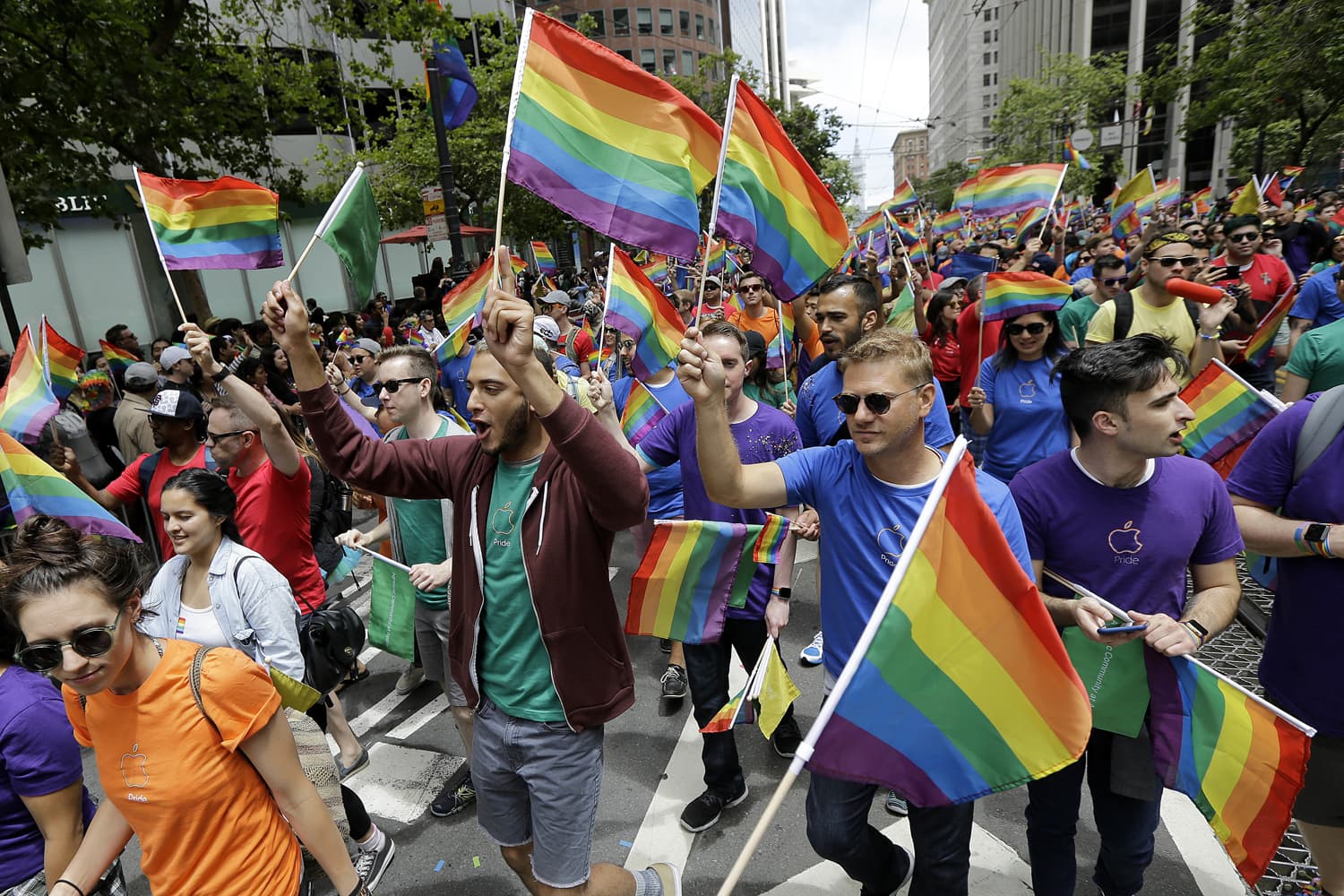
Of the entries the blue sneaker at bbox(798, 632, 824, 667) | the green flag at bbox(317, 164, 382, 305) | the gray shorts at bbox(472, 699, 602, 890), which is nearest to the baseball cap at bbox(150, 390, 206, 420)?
the green flag at bbox(317, 164, 382, 305)

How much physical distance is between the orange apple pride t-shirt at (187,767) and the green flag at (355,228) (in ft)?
5.60

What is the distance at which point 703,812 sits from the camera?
11.4 ft

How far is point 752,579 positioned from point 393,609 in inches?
60.7

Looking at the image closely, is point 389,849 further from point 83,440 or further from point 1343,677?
point 83,440

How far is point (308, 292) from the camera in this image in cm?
2269

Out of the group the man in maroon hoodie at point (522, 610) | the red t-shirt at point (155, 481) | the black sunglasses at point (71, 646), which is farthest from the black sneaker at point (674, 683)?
the black sunglasses at point (71, 646)

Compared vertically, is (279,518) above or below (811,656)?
above

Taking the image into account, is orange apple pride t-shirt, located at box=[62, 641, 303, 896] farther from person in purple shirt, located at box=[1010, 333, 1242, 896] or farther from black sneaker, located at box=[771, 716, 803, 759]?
black sneaker, located at box=[771, 716, 803, 759]

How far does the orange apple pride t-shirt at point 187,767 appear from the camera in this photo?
1963 millimetres

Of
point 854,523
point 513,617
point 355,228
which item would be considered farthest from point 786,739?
point 355,228

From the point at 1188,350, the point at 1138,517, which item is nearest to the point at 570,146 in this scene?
the point at 1138,517

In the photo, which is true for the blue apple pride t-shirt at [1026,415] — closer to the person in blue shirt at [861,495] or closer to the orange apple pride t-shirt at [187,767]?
the person in blue shirt at [861,495]

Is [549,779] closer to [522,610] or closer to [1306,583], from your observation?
[522,610]

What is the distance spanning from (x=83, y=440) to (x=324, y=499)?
9.55 feet
